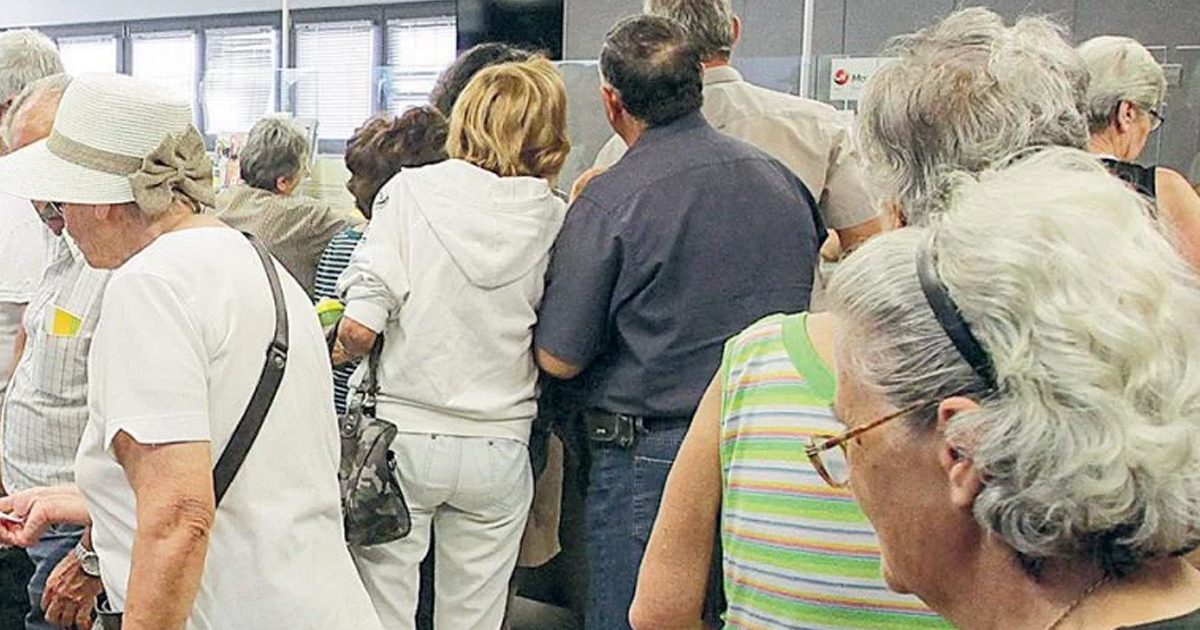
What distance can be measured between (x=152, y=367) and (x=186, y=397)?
5 cm

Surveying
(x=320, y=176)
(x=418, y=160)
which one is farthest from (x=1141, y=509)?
(x=320, y=176)

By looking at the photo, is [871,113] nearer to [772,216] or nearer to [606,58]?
[772,216]

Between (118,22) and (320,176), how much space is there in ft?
18.7

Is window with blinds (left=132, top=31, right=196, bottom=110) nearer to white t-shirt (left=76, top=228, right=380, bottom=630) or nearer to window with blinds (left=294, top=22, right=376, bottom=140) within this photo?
window with blinds (left=294, top=22, right=376, bottom=140)

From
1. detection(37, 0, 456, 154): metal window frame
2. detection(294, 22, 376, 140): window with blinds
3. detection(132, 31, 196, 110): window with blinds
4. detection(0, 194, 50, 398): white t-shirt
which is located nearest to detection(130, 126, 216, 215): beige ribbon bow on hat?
detection(0, 194, 50, 398): white t-shirt

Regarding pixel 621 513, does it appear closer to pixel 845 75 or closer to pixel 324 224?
pixel 324 224

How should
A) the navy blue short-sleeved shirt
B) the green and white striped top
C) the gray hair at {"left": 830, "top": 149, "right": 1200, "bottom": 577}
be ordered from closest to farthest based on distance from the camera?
the gray hair at {"left": 830, "top": 149, "right": 1200, "bottom": 577} < the green and white striped top < the navy blue short-sleeved shirt

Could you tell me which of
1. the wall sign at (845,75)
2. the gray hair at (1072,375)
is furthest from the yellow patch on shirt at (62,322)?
the wall sign at (845,75)

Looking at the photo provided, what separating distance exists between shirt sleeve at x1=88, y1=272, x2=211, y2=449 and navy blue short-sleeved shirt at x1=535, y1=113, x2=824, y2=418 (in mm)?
894

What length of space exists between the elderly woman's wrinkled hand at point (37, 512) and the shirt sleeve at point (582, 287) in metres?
0.86

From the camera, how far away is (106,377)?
1561mm

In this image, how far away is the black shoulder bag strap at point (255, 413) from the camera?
1.61m

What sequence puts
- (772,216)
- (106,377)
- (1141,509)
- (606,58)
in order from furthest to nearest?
(606,58)
(772,216)
(106,377)
(1141,509)

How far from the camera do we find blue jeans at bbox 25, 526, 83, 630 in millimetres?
2113
